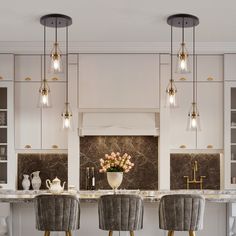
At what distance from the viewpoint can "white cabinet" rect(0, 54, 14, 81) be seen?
6.25 metres

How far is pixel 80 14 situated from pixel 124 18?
47cm

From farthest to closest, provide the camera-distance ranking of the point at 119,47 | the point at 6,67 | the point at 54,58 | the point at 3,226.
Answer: the point at 6,67 < the point at 119,47 < the point at 3,226 < the point at 54,58

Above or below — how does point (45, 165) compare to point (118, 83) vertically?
below

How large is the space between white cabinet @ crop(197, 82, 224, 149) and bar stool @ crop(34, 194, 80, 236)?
2.76m

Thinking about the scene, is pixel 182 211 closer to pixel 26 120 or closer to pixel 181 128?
pixel 181 128

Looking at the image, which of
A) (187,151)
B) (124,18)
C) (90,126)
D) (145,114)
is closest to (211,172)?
(187,151)

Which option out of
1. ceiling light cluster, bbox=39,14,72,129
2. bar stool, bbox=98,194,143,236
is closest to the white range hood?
ceiling light cluster, bbox=39,14,72,129

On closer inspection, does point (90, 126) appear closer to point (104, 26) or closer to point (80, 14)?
point (104, 26)

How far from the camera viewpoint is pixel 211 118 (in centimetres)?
635

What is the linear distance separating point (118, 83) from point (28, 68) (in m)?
1.23

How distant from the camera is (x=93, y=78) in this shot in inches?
246

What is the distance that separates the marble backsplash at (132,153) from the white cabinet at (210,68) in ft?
3.56

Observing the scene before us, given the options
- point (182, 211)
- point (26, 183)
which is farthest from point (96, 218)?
point (26, 183)

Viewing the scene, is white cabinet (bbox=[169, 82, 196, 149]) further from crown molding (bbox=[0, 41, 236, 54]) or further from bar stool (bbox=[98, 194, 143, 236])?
bar stool (bbox=[98, 194, 143, 236])
